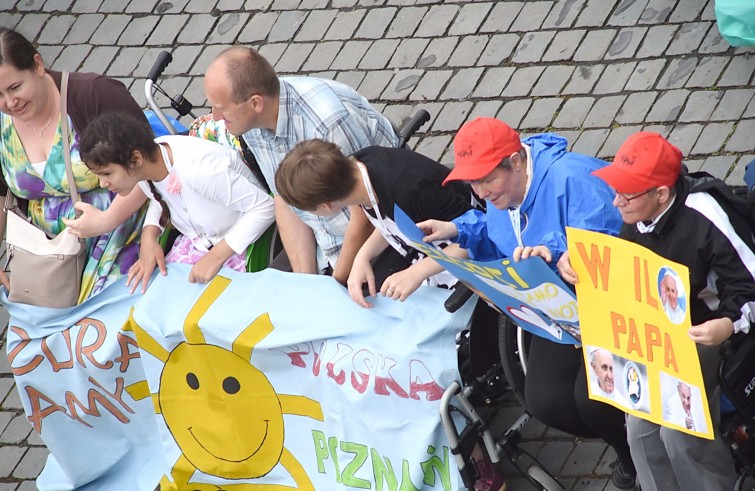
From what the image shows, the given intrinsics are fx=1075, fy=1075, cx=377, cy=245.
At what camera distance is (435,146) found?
6.29 meters

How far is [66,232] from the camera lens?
5281 millimetres

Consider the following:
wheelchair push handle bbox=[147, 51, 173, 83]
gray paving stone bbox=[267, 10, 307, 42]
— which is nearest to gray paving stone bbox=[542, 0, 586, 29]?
gray paving stone bbox=[267, 10, 307, 42]

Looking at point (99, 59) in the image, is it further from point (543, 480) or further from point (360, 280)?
point (543, 480)

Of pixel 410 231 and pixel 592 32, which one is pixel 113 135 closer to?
pixel 410 231

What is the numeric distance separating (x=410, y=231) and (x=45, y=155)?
2194 mm

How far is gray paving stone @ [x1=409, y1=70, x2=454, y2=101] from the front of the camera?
6535mm

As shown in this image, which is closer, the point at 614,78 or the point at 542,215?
the point at 542,215

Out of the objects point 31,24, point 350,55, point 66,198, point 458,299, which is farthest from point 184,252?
point 31,24

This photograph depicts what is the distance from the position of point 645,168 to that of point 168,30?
16.4ft

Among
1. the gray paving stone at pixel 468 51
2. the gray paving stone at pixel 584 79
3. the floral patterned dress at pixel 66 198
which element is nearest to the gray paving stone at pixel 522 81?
the gray paving stone at pixel 584 79

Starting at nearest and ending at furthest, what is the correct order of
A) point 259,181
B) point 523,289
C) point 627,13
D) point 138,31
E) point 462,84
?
point 523,289 < point 259,181 < point 627,13 < point 462,84 < point 138,31

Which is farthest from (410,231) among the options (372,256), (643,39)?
(643,39)

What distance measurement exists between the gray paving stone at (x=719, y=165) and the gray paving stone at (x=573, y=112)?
2.58ft

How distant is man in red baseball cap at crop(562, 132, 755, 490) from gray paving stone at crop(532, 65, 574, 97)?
2.73 metres
